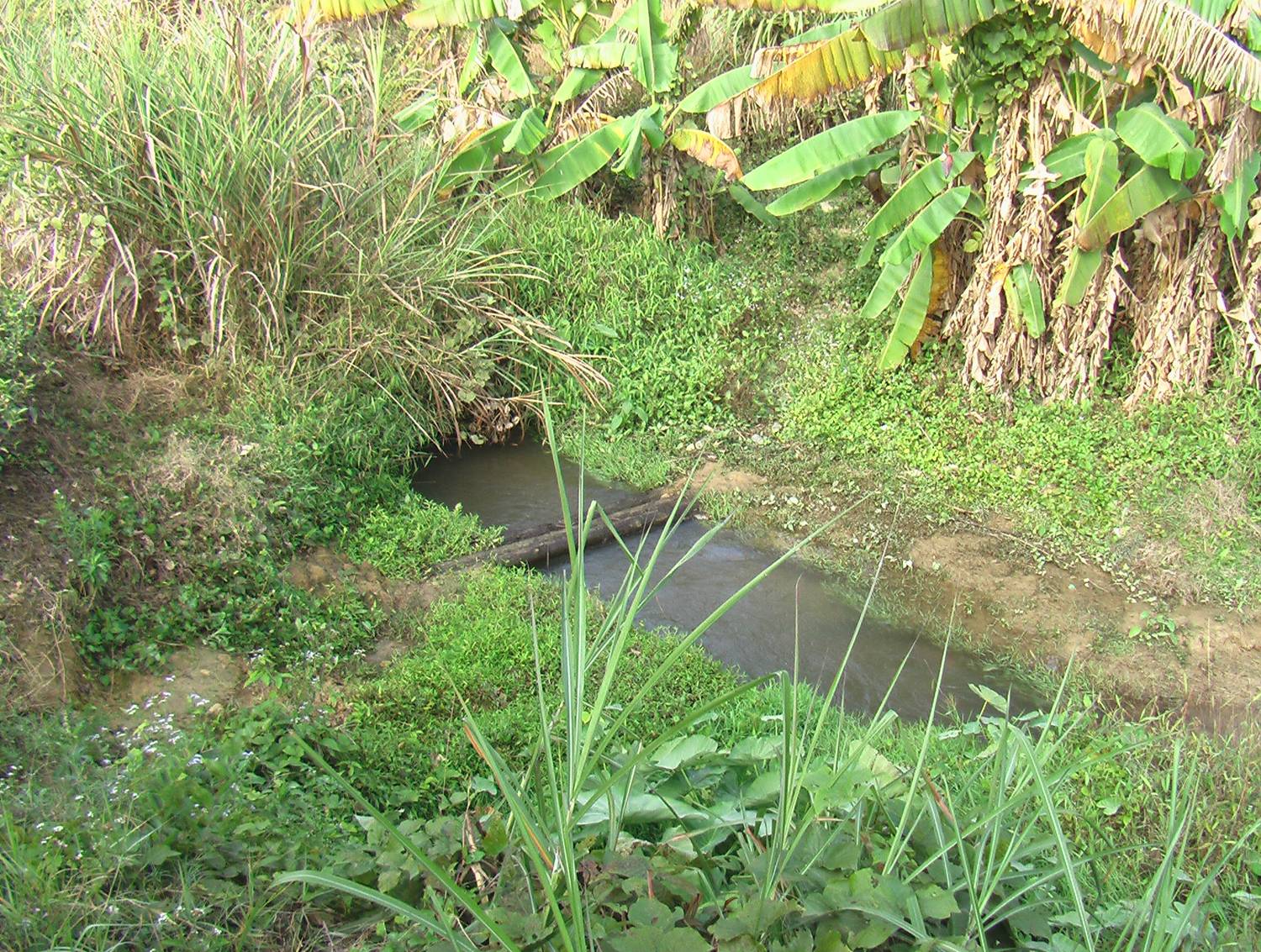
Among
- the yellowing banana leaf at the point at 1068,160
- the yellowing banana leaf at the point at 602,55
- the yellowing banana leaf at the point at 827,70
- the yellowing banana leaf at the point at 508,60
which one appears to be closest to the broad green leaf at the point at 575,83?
the yellowing banana leaf at the point at 602,55

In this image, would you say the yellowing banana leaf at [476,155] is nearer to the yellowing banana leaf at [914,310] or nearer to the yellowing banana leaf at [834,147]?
the yellowing banana leaf at [834,147]

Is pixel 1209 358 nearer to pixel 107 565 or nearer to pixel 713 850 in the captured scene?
pixel 713 850

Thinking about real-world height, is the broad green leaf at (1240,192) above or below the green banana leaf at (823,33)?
below

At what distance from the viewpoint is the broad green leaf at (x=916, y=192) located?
665 cm

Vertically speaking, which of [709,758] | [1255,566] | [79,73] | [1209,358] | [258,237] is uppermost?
[79,73]

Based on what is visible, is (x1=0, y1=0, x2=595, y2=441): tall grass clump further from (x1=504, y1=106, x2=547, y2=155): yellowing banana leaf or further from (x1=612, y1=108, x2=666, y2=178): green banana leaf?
(x1=612, y1=108, x2=666, y2=178): green banana leaf

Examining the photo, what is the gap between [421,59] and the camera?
927 cm

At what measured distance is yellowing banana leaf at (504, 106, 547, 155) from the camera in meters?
7.36

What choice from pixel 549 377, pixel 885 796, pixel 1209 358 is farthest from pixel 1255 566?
pixel 549 377

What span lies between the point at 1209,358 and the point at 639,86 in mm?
5207

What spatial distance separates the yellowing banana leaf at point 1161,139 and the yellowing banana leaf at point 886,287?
1535 millimetres

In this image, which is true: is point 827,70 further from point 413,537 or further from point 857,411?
point 413,537

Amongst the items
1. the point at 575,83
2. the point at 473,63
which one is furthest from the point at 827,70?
the point at 473,63

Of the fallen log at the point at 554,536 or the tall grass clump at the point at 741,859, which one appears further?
the fallen log at the point at 554,536
